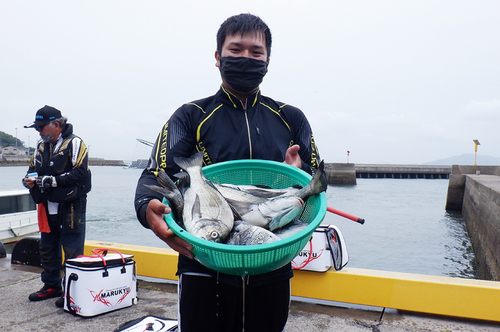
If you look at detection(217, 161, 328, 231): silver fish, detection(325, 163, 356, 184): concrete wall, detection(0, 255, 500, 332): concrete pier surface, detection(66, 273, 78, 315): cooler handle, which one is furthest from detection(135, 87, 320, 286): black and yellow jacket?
detection(325, 163, 356, 184): concrete wall

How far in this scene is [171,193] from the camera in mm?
1465

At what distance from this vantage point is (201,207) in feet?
4.98

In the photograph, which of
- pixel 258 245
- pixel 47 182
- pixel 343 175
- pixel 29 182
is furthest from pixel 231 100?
pixel 343 175

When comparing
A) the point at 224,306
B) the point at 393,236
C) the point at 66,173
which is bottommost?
the point at 393,236

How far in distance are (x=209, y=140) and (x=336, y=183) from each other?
4562 centimetres

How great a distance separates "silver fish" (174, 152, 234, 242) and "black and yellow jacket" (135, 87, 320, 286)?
11 centimetres

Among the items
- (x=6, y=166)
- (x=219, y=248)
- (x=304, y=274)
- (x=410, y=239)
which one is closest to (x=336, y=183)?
(x=410, y=239)

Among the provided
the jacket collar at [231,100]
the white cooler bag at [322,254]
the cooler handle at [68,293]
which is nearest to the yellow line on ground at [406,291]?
the white cooler bag at [322,254]

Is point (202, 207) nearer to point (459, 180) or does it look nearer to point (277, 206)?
point (277, 206)

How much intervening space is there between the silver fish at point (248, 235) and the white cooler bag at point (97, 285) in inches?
105

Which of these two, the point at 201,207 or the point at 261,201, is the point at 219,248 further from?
the point at 261,201

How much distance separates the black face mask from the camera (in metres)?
1.76

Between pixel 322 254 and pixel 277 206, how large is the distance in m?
2.38

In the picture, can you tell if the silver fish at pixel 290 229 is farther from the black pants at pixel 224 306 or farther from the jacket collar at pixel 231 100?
the jacket collar at pixel 231 100
